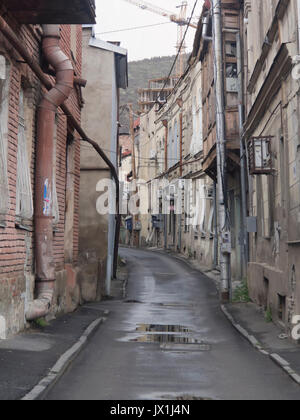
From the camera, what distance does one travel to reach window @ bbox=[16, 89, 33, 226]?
10.0m

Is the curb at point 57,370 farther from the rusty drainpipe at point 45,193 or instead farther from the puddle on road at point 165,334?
the rusty drainpipe at point 45,193

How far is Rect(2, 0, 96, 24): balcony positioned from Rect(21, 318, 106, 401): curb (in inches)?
205

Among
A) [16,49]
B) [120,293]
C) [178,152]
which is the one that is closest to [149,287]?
[120,293]

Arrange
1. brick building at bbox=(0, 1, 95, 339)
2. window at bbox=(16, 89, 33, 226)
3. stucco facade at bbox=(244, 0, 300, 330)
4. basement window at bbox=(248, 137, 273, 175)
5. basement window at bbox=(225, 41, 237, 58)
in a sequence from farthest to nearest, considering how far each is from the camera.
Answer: basement window at bbox=(225, 41, 237, 58), basement window at bbox=(248, 137, 273, 175), stucco facade at bbox=(244, 0, 300, 330), window at bbox=(16, 89, 33, 226), brick building at bbox=(0, 1, 95, 339)

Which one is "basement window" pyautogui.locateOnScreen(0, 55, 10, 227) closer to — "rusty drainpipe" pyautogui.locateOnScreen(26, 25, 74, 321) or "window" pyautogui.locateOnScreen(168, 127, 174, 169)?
"rusty drainpipe" pyautogui.locateOnScreen(26, 25, 74, 321)

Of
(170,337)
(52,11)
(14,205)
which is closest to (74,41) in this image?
(52,11)

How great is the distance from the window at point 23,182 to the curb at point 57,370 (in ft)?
7.29

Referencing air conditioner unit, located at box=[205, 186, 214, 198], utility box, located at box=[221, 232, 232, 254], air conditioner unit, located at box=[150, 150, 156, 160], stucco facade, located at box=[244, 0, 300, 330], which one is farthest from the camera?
air conditioner unit, located at box=[150, 150, 156, 160]

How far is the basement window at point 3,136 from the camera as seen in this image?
8.72 metres

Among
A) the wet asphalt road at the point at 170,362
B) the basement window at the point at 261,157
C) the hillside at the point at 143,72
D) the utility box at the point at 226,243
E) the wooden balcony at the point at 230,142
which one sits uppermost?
the hillside at the point at 143,72

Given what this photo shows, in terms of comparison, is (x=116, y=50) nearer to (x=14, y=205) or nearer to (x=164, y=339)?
(x=14, y=205)

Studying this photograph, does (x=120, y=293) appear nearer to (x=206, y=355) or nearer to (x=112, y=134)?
(x=112, y=134)

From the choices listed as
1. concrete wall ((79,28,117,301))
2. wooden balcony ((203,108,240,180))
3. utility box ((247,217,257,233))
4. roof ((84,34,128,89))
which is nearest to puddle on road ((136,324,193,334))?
utility box ((247,217,257,233))

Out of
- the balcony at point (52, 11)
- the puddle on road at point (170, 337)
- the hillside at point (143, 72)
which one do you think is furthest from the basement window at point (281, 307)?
the hillside at point (143, 72)
